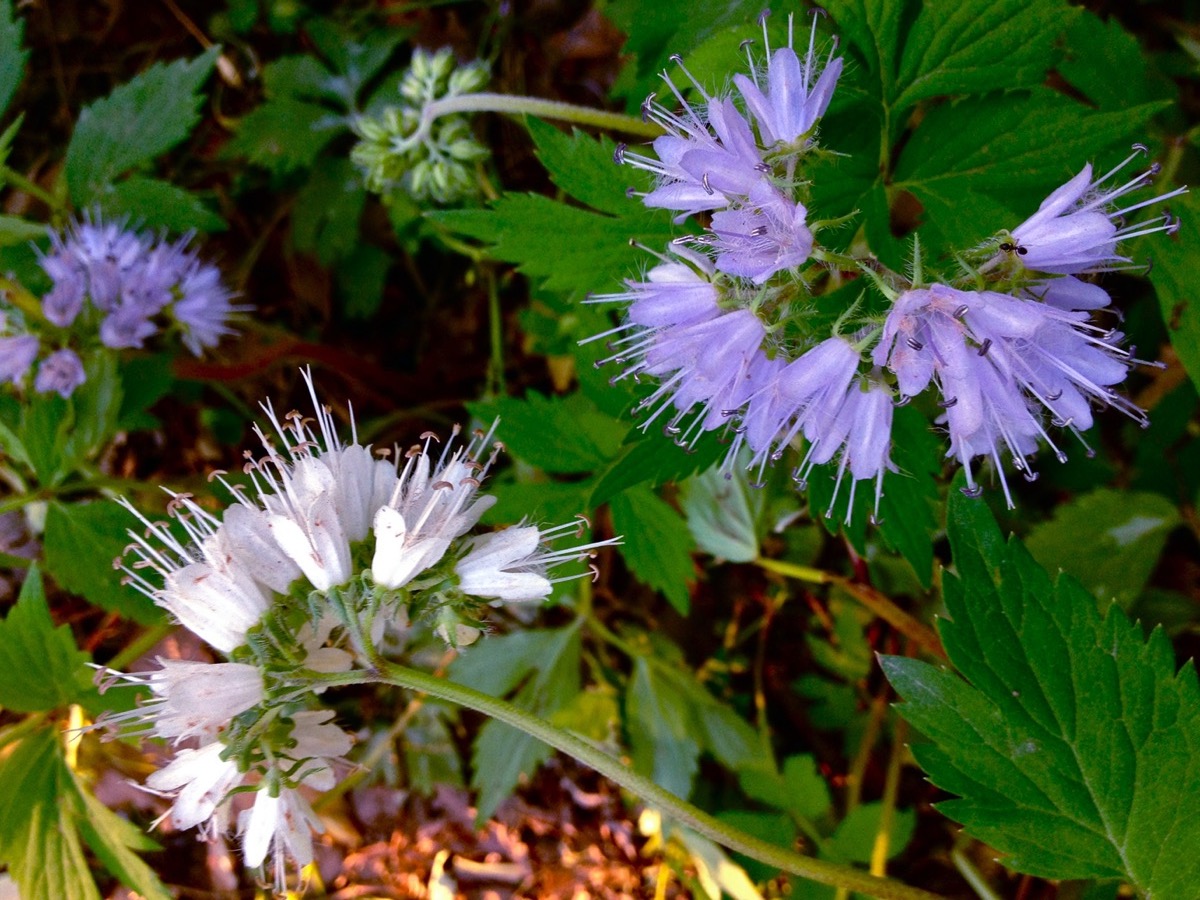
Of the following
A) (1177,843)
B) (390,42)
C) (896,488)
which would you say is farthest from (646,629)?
(390,42)

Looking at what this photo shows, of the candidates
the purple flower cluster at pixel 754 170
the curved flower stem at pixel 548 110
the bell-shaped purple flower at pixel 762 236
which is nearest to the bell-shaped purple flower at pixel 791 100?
the purple flower cluster at pixel 754 170

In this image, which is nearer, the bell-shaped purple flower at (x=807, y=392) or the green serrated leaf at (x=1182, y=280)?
the bell-shaped purple flower at (x=807, y=392)

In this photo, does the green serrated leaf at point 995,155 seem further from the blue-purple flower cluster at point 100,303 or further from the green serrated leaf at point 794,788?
the blue-purple flower cluster at point 100,303

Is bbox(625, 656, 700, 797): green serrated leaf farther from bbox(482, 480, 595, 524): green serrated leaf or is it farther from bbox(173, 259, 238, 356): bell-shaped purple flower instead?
bbox(173, 259, 238, 356): bell-shaped purple flower

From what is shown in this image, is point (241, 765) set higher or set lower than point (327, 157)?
lower

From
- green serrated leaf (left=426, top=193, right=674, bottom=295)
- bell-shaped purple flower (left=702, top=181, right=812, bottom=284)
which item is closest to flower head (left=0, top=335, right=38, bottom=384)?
green serrated leaf (left=426, top=193, right=674, bottom=295)

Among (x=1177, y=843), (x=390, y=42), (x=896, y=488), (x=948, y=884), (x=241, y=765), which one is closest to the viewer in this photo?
(x=241, y=765)

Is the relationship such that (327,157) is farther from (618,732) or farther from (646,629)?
(618,732)
